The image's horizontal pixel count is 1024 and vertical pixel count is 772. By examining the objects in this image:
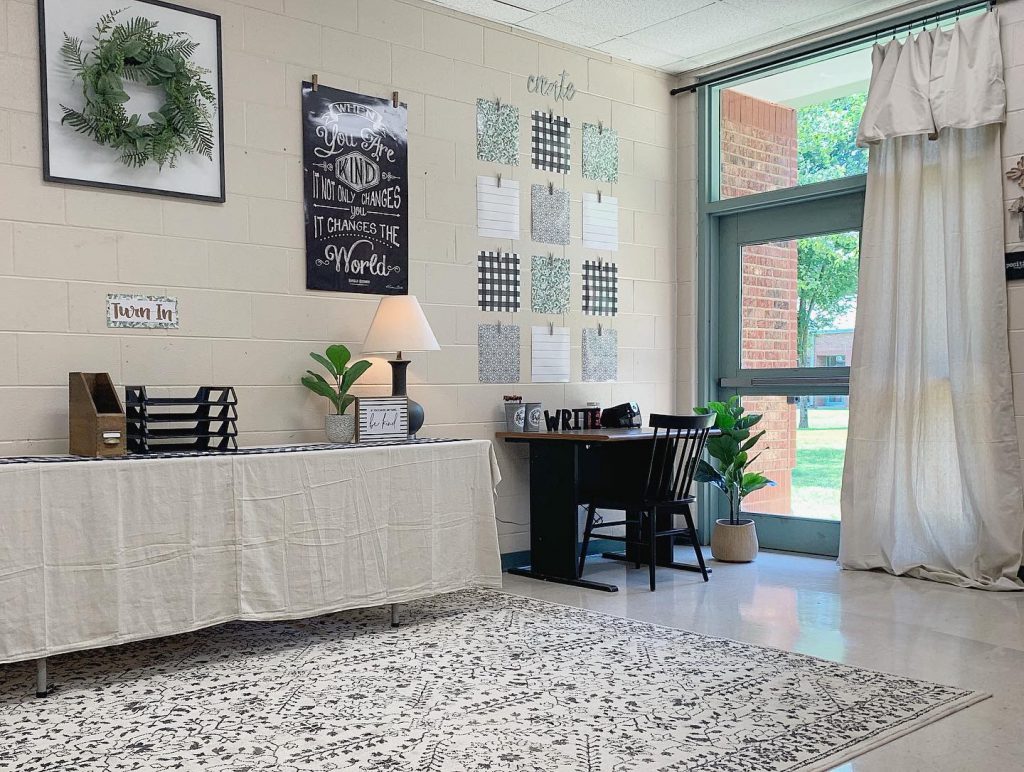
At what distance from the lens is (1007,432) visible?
4.55 metres

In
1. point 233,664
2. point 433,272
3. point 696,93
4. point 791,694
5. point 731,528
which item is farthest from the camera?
point 696,93

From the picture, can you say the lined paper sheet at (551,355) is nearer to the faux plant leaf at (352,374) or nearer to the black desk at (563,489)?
the black desk at (563,489)

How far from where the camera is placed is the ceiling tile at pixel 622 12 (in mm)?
4891

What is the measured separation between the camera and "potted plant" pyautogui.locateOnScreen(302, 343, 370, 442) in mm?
4172

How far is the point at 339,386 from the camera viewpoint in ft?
14.3

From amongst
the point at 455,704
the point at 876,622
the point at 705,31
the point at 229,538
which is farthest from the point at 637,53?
the point at 455,704

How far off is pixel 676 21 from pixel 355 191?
1967mm

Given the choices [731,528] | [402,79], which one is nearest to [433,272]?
[402,79]

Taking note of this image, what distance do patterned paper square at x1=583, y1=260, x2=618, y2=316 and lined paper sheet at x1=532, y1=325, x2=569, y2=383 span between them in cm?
26

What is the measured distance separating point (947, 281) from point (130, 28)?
3821 mm

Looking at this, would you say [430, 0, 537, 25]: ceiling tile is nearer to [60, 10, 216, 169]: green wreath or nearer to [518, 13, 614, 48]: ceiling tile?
[518, 13, 614, 48]: ceiling tile

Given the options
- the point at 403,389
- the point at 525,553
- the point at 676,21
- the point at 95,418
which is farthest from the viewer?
the point at 525,553

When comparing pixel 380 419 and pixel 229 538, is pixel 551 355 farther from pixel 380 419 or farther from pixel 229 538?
pixel 229 538

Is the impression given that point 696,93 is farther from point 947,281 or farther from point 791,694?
point 791,694
